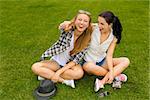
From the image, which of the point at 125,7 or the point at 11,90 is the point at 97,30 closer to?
the point at 11,90

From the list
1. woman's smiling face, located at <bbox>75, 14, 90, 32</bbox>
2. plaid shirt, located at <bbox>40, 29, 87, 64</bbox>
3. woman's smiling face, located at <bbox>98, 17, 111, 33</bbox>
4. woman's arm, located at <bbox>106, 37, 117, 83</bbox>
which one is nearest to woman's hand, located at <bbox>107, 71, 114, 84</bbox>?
woman's arm, located at <bbox>106, 37, 117, 83</bbox>

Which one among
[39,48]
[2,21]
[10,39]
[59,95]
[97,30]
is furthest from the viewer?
[2,21]

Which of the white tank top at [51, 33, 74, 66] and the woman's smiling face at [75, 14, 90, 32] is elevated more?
the woman's smiling face at [75, 14, 90, 32]

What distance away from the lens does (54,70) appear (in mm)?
3734

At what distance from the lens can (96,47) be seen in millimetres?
3672

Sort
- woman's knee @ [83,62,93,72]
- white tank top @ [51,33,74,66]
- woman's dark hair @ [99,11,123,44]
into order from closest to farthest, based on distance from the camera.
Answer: woman's dark hair @ [99,11,123,44] → woman's knee @ [83,62,93,72] → white tank top @ [51,33,74,66]

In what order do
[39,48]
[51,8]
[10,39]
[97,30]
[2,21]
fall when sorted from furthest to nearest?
[51,8] → [2,21] → [10,39] → [39,48] → [97,30]

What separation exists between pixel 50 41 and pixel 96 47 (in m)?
1.53

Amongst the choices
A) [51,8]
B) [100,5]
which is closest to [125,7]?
[100,5]

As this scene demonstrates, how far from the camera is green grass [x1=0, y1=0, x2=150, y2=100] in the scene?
3.53 meters

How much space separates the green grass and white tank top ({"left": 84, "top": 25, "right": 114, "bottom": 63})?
10.3 inches

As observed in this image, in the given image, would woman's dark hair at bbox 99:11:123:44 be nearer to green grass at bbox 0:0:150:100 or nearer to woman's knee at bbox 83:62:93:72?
woman's knee at bbox 83:62:93:72

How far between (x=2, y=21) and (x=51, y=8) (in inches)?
53.6

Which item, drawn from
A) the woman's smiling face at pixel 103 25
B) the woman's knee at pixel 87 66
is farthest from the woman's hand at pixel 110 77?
the woman's smiling face at pixel 103 25
